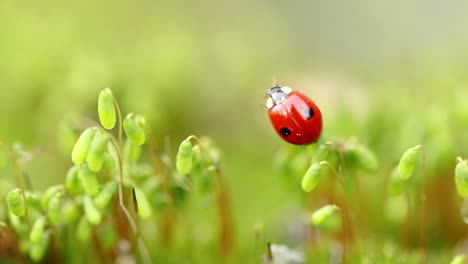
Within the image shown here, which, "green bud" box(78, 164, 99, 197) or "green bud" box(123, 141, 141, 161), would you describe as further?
"green bud" box(123, 141, 141, 161)

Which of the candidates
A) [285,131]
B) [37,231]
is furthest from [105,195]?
[285,131]

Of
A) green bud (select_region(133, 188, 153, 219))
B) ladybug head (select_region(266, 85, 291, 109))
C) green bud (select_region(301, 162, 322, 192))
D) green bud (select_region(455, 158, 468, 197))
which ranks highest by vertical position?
ladybug head (select_region(266, 85, 291, 109))

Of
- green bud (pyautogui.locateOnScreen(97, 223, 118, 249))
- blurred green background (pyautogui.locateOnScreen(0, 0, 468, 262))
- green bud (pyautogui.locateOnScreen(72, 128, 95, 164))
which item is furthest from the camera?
blurred green background (pyautogui.locateOnScreen(0, 0, 468, 262))

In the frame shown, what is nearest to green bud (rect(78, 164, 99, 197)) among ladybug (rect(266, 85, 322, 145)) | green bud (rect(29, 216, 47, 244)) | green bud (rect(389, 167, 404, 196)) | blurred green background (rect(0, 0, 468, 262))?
green bud (rect(29, 216, 47, 244))

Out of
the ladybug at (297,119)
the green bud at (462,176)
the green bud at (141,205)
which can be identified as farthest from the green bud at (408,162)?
the green bud at (141,205)

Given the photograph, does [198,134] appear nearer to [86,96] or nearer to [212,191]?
[86,96]

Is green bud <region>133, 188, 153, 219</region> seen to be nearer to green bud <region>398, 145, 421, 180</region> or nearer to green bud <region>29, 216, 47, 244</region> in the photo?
green bud <region>29, 216, 47, 244</region>

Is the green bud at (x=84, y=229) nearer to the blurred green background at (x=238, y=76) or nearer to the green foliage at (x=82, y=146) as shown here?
the green foliage at (x=82, y=146)
